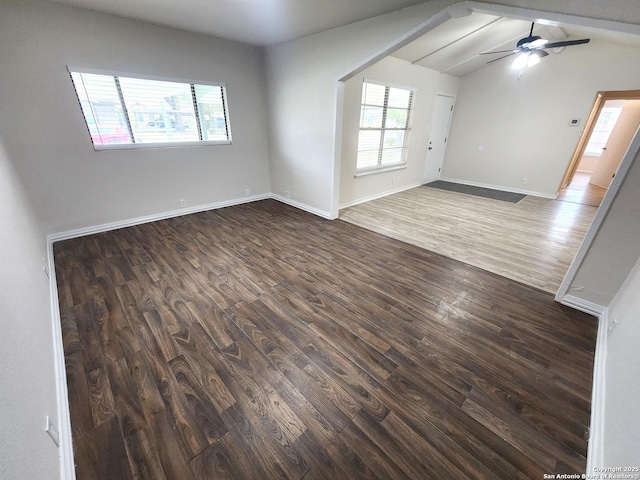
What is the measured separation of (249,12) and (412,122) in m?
3.88

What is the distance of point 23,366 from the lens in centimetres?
111

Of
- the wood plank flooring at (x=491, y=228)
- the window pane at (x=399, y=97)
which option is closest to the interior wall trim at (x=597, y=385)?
the wood plank flooring at (x=491, y=228)

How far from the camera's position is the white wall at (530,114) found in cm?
485

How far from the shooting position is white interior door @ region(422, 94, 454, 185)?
6270 mm

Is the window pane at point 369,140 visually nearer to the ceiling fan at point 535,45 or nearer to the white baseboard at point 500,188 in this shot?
the ceiling fan at point 535,45

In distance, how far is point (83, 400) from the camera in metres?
1.52

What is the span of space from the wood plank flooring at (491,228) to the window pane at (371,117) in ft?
4.82

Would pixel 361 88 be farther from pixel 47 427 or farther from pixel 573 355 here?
pixel 47 427

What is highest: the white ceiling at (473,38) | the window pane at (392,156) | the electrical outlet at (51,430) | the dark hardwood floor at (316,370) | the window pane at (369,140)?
the white ceiling at (473,38)

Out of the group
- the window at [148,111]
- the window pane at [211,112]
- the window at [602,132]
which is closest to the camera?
the window at [148,111]

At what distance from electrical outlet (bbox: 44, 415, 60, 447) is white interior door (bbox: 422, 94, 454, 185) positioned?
7.26 m

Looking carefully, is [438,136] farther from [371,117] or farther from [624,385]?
[624,385]

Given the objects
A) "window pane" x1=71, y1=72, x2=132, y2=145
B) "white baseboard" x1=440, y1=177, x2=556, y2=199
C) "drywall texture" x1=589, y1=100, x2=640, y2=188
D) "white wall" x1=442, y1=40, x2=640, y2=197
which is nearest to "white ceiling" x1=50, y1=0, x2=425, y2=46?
"window pane" x1=71, y1=72, x2=132, y2=145

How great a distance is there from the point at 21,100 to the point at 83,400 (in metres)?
3.40
